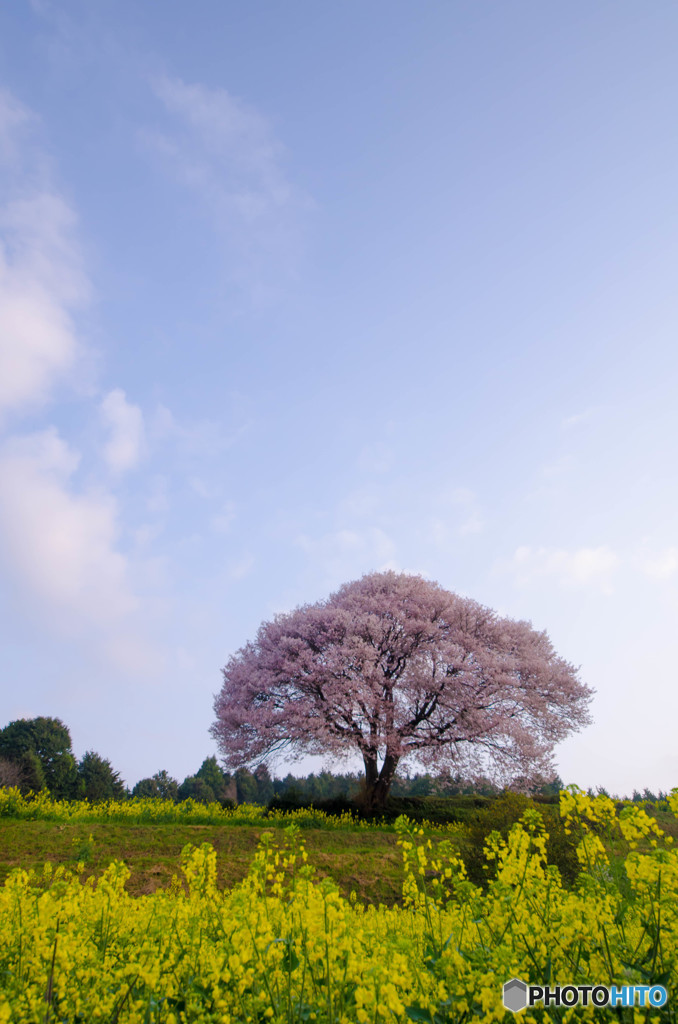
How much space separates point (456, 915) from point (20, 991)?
2796mm

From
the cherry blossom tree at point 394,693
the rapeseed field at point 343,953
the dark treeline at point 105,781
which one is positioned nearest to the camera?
the rapeseed field at point 343,953

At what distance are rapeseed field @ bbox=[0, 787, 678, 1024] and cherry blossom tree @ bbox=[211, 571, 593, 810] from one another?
16.3 meters

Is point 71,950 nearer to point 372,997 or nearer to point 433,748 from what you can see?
point 372,997

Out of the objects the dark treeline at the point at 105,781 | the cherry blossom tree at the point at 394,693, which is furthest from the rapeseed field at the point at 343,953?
the dark treeline at the point at 105,781

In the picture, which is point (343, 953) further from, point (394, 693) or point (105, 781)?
→ point (105, 781)

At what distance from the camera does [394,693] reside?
21609mm

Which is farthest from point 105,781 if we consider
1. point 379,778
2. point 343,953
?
point 343,953

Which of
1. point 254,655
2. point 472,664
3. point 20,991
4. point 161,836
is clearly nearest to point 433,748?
point 472,664

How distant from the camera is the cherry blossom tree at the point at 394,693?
68.2ft

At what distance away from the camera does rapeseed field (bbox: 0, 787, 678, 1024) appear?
2.76 m

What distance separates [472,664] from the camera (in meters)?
21.9

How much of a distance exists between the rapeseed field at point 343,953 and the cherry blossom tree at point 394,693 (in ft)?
53.4

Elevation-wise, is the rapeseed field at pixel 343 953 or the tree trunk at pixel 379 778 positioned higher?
the rapeseed field at pixel 343 953

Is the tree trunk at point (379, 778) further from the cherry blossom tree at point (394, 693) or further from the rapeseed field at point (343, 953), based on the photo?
the rapeseed field at point (343, 953)
